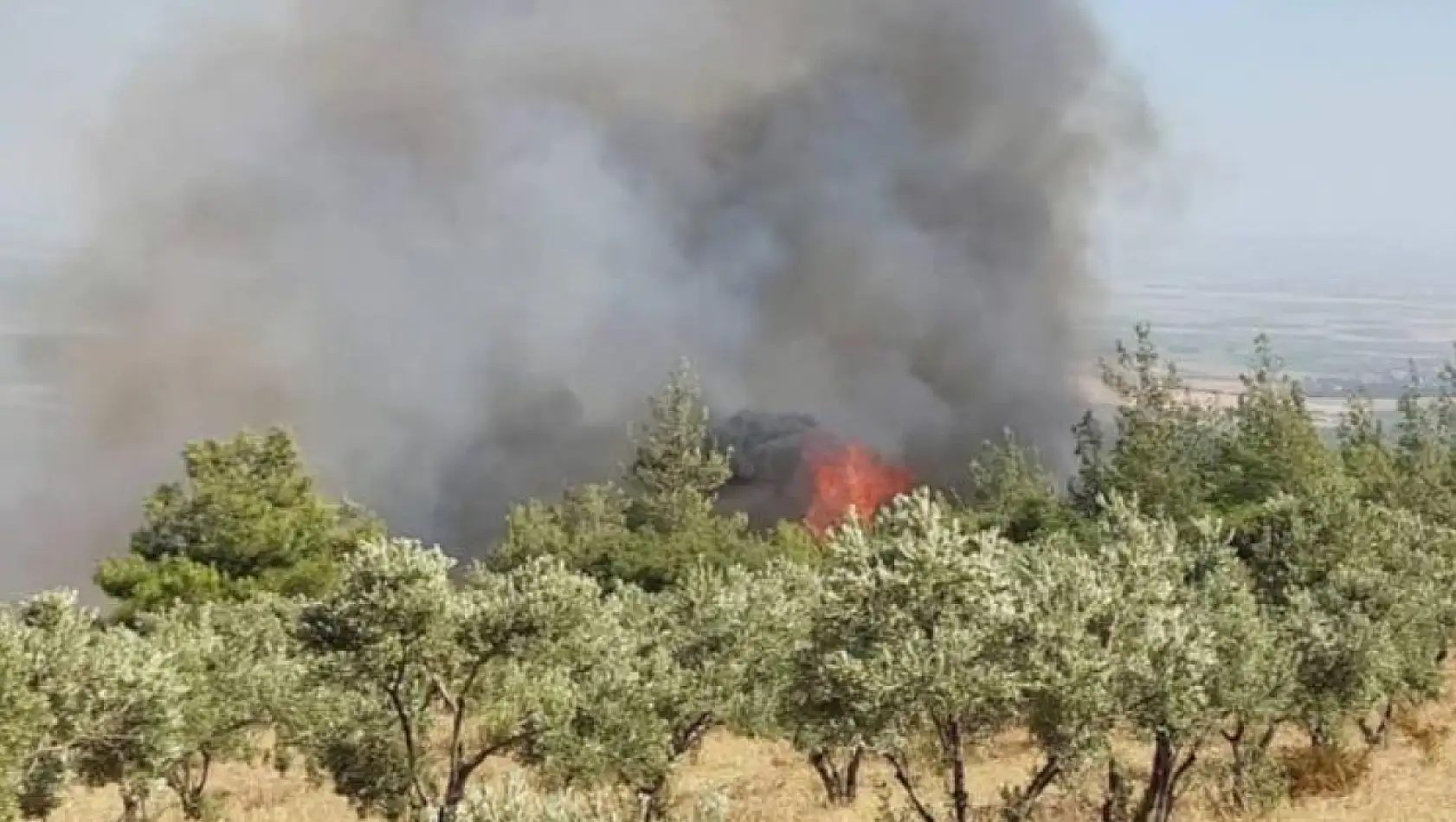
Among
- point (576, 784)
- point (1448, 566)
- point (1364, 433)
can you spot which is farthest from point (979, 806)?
point (1364, 433)

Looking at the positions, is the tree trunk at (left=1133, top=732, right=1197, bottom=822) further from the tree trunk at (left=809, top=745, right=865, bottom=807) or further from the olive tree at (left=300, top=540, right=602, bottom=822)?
the olive tree at (left=300, top=540, right=602, bottom=822)

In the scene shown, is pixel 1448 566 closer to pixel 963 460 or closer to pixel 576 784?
pixel 576 784

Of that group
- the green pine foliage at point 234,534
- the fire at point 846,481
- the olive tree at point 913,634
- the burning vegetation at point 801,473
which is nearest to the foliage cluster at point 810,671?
the olive tree at point 913,634

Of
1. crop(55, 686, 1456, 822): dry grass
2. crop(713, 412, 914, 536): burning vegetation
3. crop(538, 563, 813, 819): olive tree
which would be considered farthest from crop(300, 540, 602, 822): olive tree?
crop(713, 412, 914, 536): burning vegetation

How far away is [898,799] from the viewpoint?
23562mm

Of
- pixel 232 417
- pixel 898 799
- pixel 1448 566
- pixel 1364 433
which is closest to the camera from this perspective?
pixel 898 799

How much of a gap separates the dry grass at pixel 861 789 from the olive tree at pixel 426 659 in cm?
502

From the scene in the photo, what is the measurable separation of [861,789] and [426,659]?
11543 mm

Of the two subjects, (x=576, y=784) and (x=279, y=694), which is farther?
(x=279, y=694)

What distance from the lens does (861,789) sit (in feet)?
79.4

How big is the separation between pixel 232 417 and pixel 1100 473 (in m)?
52.9

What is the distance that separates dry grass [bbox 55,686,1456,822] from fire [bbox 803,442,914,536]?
41123mm

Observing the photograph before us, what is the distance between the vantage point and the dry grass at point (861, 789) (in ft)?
68.0

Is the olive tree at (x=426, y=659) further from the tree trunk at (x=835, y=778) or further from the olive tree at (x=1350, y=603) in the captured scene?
the olive tree at (x=1350, y=603)
